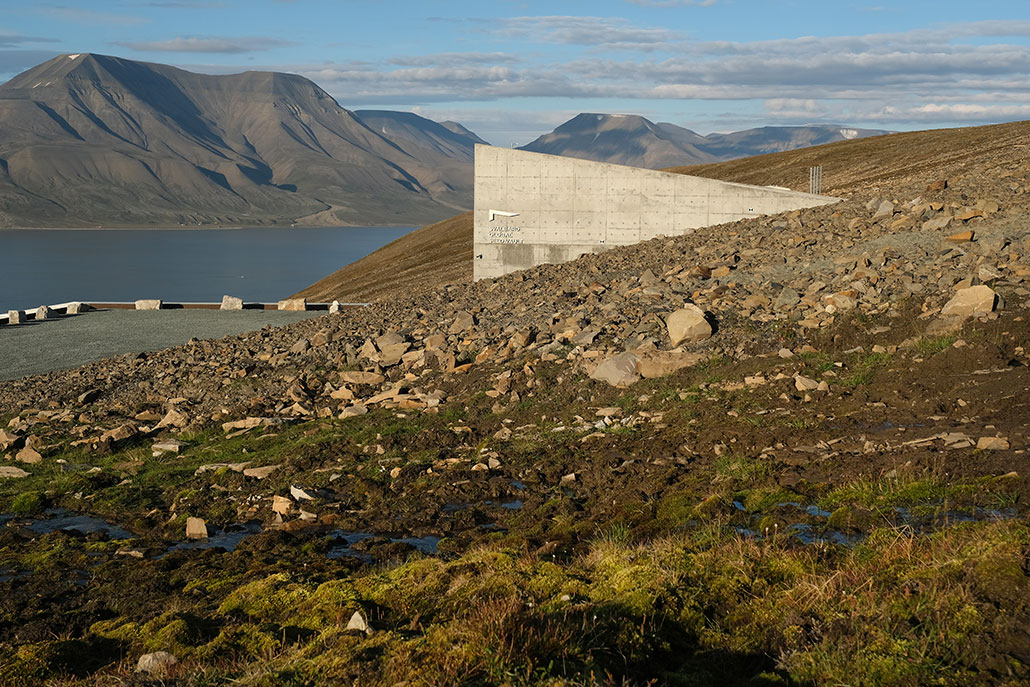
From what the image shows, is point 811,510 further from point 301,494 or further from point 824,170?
point 824,170

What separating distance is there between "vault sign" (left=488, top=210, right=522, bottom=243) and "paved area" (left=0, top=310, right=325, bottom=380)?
27.4 feet

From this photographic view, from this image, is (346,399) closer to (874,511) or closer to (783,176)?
(874,511)

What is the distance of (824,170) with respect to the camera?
2473 inches

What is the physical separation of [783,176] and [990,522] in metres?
62.0

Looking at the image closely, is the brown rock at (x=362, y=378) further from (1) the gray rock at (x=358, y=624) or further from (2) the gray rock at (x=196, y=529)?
(1) the gray rock at (x=358, y=624)

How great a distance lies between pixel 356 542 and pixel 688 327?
29.1 feet

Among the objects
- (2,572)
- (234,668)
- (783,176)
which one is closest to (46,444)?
(2,572)

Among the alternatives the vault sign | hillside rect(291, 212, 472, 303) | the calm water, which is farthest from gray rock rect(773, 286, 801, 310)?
the calm water

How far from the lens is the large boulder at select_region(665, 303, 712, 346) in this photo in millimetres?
16609

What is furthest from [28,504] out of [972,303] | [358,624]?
[972,303]

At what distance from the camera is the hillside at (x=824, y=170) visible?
52250 millimetres

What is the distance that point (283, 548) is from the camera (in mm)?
9734

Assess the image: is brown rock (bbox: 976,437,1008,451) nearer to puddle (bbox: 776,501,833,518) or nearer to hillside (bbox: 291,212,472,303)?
puddle (bbox: 776,501,833,518)

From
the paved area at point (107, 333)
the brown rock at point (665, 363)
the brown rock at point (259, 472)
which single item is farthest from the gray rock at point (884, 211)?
the paved area at point (107, 333)
